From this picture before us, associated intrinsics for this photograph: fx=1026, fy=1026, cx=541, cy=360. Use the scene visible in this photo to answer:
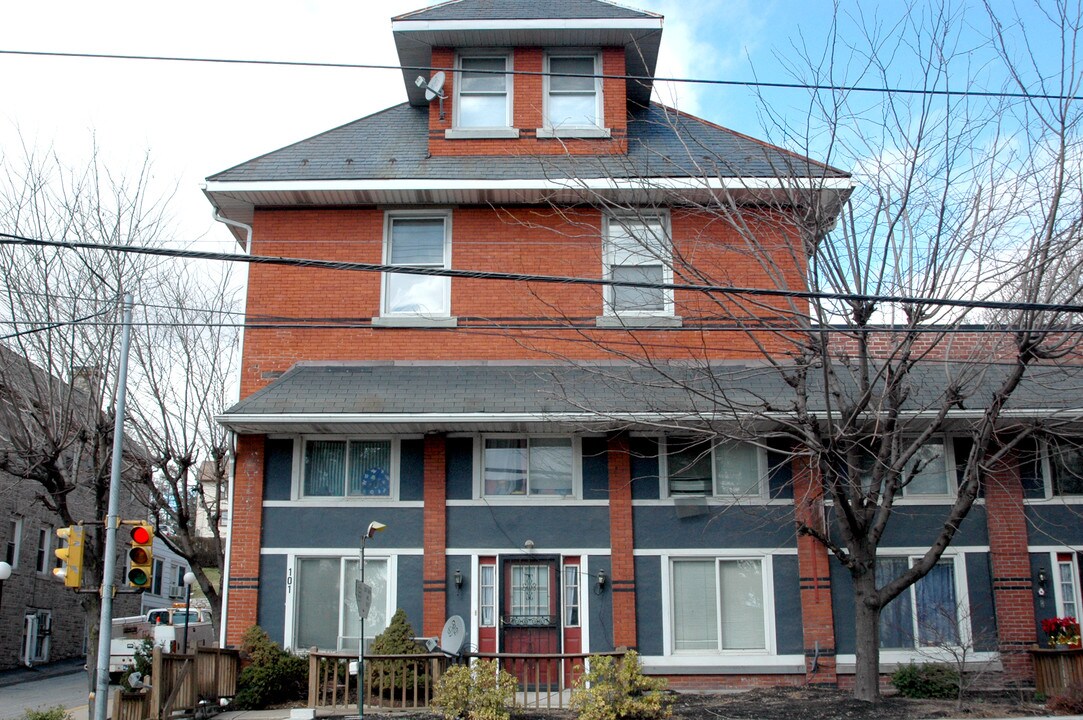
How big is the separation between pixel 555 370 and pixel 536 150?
4275 mm

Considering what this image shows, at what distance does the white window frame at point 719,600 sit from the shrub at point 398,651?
394 cm

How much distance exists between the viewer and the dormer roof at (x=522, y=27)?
1858 cm

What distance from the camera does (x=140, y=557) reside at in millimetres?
13570

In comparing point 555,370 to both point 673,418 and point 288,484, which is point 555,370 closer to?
point 673,418

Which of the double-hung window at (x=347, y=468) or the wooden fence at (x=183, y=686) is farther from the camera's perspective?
the double-hung window at (x=347, y=468)

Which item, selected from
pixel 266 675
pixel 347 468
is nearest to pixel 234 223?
pixel 347 468

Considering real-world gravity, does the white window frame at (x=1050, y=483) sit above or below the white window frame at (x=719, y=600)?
above

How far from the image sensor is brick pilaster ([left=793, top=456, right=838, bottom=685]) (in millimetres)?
15719

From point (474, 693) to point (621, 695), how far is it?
185 cm

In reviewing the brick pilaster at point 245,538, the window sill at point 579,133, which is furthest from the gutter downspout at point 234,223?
the window sill at point 579,133

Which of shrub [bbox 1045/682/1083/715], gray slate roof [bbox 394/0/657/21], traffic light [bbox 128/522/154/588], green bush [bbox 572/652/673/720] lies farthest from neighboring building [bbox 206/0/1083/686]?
green bush [bbox 572/652/673/720]

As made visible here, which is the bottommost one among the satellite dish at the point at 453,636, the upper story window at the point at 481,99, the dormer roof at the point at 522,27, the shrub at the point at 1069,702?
the shrub at the point at 1069,702

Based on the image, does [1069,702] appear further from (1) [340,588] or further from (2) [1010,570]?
(1) [340,588]

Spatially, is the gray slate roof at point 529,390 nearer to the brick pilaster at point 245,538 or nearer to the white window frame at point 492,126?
the brick pilaster at point 245,538
